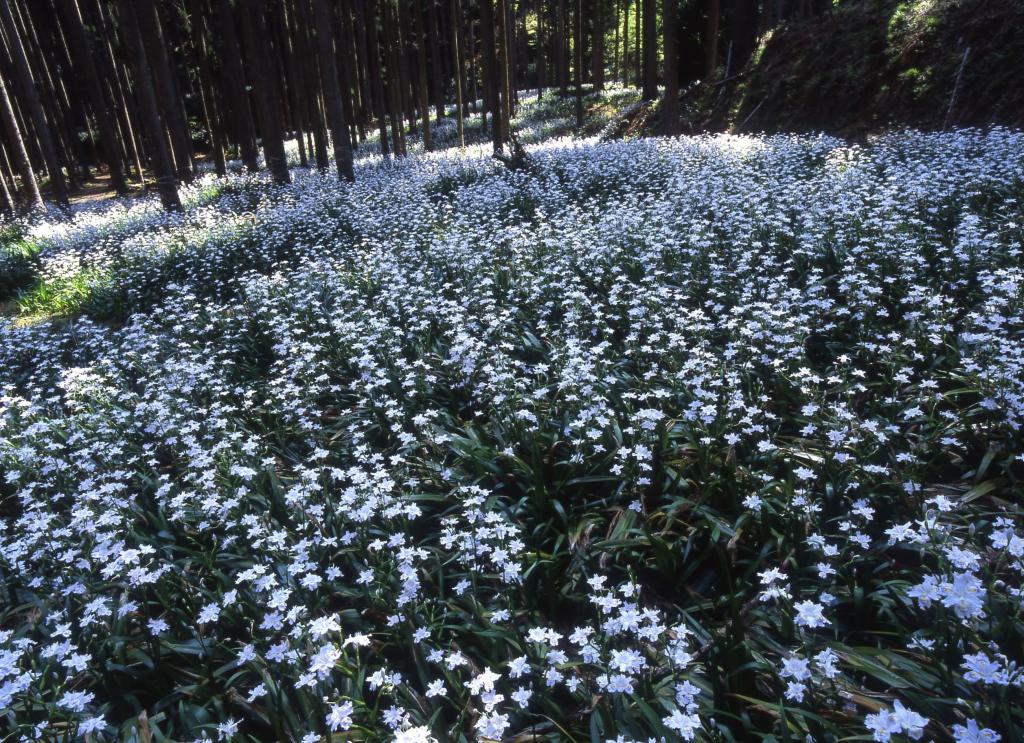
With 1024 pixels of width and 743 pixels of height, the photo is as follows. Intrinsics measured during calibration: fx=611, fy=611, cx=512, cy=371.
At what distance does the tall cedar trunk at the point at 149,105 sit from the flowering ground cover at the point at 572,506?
9.31 metres

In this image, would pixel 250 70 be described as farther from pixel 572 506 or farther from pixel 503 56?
pixel 572 506

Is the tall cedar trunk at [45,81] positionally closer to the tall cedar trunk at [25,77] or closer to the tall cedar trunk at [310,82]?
the tall cedar trunk at [25,77]

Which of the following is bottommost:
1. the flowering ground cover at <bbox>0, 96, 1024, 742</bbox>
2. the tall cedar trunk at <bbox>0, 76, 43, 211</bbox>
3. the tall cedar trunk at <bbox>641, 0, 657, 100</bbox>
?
the flowering ground cover at <bbox>0, 96, 1024, 742</bbox>

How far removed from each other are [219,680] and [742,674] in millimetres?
2635

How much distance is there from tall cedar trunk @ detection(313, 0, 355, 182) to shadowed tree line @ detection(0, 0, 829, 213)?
1.4 inches

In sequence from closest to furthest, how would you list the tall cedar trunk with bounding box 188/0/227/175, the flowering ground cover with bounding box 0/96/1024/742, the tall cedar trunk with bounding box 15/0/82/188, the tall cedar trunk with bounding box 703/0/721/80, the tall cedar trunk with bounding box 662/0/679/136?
the flowering ground cover with bounding box 0/96/1024/742 → the tall cedar trunk with bounding box 662/0/679/136 → the tall cedar trunk with bounding box 703/0/721/80 → the tall cedar trunk with bounding box 188/0/227/175 → the tall cedar trunk with bounding box 15/0/82/188

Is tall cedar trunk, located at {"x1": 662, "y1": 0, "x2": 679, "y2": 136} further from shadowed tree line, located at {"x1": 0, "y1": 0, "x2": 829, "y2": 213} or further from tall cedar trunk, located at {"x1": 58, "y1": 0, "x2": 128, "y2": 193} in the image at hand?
tall cedar trunk, located at {"x1": 58, "y1": 0, "x2": 128, "y2": 193}

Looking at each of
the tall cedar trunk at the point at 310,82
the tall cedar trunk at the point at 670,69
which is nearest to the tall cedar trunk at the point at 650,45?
the tall cedar trunk at the point at 670,69

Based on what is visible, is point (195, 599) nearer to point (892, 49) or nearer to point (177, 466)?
point (177, 466)

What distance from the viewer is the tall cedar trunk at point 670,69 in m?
15.5

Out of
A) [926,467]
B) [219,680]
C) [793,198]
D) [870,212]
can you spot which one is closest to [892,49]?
[793,198]

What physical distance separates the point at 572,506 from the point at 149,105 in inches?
631

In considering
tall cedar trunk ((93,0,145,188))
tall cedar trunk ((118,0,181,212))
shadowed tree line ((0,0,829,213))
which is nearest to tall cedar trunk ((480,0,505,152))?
shadowed tree line ((0,0,829,213))

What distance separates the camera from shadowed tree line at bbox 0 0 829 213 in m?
16.2
